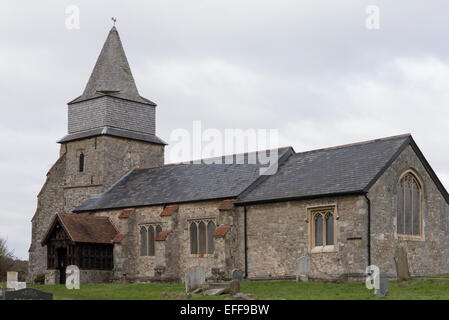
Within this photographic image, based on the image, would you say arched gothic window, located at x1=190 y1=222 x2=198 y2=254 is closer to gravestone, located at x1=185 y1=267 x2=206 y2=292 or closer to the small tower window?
gravestone, located at x1=185 y1=267 x2=206 y2=292

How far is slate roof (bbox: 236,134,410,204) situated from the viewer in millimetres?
32531

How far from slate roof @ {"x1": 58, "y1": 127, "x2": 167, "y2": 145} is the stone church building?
0.39 ft

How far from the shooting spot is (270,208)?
35.0 metres

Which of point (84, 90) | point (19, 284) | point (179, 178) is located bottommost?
point (19, 284)

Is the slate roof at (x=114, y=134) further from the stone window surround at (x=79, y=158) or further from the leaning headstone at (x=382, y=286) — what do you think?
the leaning headstone at (x=382, y=286)

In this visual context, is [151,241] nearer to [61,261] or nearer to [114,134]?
[61,261]

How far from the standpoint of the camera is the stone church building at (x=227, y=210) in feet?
106

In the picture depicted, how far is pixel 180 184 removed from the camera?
41.4 m

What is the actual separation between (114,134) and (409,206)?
71.2 ft

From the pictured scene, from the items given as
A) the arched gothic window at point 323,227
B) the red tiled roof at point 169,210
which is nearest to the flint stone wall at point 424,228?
the arched gothic window at point 323,227

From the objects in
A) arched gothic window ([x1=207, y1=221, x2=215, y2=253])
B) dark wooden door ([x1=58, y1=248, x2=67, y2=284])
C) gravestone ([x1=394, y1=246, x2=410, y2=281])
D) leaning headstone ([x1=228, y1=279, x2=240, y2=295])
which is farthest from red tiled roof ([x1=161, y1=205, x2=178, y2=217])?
gravestone ([x1=394, y1=246, x2=410, y2=281])
